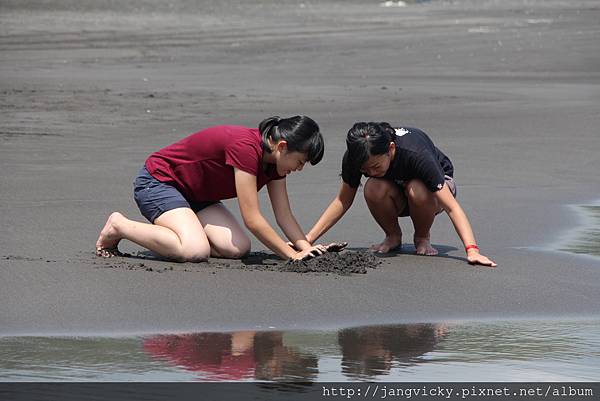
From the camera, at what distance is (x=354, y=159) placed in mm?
6691

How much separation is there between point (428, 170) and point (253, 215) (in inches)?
38.9

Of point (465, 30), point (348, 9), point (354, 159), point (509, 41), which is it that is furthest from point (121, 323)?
point (348, 9)

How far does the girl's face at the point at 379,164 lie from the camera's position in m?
6.71

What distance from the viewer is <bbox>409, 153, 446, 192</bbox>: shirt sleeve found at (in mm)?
6926

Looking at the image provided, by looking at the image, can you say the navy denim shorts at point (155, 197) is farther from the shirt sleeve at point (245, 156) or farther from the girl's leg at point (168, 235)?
the shirt sleeve at point (245, 156)

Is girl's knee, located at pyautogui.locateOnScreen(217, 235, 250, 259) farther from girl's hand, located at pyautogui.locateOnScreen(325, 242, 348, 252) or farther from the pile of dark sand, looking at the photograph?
girl's hand, located at pyautogui.locateOnScreen(325, 242, 348, 252)

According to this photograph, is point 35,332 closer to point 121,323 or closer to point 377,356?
point 121,323

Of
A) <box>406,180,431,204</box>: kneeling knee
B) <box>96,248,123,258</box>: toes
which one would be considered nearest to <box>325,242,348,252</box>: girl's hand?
<box>406,180,431,204</box>: kneeling knee

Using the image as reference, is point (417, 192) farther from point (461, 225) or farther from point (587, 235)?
point (587, 235)

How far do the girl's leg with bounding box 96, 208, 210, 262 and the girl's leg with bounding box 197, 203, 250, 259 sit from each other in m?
0.13

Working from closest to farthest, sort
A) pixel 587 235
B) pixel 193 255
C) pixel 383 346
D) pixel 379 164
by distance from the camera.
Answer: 1. pixel 383 346
2. pixel 379 164
3. pixel 193 255
4. pixel 587 235

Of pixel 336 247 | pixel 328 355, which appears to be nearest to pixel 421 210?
pixel 336 247

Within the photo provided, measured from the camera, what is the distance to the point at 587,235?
7.97 m

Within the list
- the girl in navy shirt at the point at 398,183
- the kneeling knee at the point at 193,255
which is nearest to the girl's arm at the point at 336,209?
the girl in navy shirt at the point at 398,183
